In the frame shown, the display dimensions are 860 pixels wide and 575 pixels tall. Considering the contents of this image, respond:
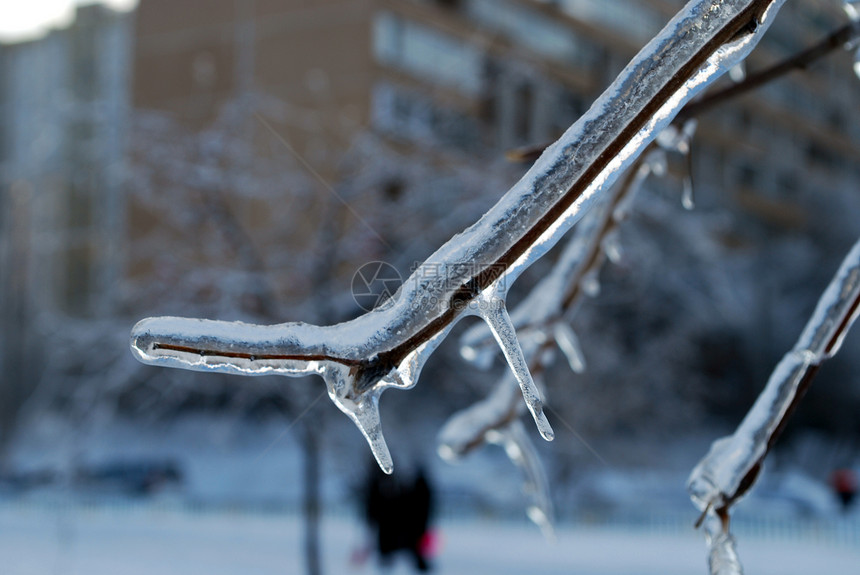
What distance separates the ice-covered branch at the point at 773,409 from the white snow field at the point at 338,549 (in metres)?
8.90

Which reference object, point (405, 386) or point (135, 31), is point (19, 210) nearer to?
point (135, 31)

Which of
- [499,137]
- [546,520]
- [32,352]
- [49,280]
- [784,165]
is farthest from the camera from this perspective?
[784,165]

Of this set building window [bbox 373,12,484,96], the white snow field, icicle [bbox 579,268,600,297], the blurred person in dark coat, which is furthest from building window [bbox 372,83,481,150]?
icicle [bbox 579,268,600,297]

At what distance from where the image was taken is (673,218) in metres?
11.9

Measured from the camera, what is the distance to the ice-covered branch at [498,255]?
985 mm

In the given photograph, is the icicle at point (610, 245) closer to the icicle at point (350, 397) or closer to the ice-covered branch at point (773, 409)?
the ice-covered branch at point (773, 409)

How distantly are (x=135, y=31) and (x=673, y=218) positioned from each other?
16.9m

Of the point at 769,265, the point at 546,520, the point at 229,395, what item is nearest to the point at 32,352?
the point at 229,395

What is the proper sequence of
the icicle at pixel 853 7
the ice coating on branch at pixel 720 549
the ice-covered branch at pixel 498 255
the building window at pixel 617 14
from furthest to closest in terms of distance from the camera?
the building window at pixel 617 14 → the icicle at pixel 853 7 → the ice coating on branch at pixel 720 549 → the ice-covered branch at pixel 498 255

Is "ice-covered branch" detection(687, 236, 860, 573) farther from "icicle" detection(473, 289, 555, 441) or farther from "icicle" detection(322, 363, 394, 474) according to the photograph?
"icicle" detection(322, 363, 394, 474)

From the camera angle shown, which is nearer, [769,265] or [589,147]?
[589,147]

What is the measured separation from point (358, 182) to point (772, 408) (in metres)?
9.24

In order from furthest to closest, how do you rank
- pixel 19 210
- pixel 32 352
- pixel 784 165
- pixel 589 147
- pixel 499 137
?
pixel 784 165, pixel 32 352, pixel 19 210, pixel 499 137, pixel 589 147

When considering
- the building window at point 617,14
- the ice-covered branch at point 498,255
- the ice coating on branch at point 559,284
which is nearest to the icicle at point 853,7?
the ice coating on branch at point 559,284
